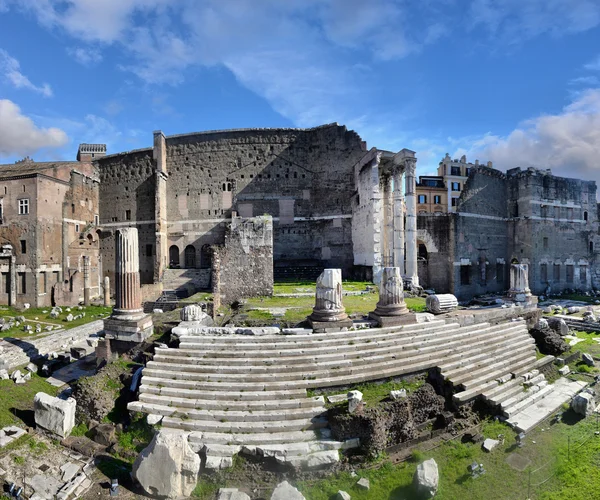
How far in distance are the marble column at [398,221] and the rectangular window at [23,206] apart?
2618 cm

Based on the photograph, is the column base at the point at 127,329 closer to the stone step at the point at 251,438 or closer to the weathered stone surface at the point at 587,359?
the stone step at the point at 251,438

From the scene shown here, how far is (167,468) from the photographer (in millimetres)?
5762

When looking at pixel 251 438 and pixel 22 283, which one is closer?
pixel 251 438

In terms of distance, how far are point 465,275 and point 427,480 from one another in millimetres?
23962

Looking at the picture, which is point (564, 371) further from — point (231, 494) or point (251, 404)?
point (231, 494)

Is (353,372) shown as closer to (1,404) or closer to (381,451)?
(381,451)

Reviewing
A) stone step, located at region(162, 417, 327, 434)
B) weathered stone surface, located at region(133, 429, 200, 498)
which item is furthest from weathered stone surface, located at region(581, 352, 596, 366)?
weathered stone surface, located at region(133, 429, 200, 498)

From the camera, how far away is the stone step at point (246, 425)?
6758mm

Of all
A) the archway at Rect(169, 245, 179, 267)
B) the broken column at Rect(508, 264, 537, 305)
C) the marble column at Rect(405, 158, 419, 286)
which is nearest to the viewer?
the broken column at Rect(508, 264, 537, 305)

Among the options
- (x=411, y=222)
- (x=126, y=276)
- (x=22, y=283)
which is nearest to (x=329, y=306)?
(x=126, y=276)

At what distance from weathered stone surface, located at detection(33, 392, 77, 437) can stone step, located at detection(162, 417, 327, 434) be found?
94.8 inches

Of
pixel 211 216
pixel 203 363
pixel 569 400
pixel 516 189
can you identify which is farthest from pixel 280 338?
pixel 516 189

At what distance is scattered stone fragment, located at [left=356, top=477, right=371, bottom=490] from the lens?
584cm

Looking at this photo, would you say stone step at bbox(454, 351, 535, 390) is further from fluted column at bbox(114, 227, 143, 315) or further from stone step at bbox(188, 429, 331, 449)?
fluted column at bbox(114, 227, 143, 315)
